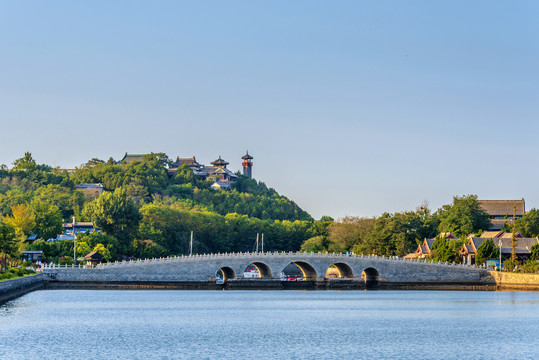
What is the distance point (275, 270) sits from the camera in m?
83.6

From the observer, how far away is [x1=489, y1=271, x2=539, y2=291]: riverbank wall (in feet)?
239

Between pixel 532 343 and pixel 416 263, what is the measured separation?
4848 centimetres

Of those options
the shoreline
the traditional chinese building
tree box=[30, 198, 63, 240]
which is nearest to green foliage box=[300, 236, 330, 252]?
the traditional chinese building

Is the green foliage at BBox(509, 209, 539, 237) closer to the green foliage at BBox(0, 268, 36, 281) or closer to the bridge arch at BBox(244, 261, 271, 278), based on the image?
the bridge arch at BBox(244, 261, 271, 278)

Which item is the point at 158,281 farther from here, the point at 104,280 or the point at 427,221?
the point at 427,221

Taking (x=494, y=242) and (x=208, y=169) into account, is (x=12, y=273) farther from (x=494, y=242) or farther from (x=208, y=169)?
(x=208, y=169)

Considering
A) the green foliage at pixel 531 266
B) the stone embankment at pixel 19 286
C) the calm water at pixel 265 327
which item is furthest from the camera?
the green foliage at pixel 531 266

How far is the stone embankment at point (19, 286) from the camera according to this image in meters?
49.9

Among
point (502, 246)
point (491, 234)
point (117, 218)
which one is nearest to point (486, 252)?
point (502, 246)

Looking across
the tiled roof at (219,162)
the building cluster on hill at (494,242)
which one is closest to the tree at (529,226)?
the building cluster on hill at (494,242)

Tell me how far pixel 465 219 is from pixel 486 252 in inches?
512

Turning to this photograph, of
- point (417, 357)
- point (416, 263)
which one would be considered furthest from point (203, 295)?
point (417, 357)

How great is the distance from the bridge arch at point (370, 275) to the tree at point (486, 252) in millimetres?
10359

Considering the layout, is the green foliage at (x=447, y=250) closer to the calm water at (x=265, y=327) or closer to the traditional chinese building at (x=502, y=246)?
the traditional chinese building at (x=502, y=246)
